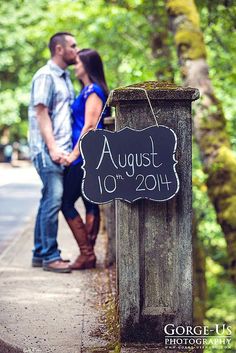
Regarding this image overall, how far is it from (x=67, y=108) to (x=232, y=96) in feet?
36.6

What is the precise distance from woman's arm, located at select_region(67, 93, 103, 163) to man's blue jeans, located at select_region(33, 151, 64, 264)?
218 mm

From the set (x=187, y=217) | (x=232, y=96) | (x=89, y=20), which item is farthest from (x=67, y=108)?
(x=89, y=20)

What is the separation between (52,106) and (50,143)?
43 cm

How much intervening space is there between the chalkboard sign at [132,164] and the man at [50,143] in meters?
2.39

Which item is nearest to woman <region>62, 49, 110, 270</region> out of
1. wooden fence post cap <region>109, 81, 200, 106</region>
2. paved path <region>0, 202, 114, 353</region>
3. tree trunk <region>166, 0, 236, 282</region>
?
paved path <region>0, 202, 114, 353</region>

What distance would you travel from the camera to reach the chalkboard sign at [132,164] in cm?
473

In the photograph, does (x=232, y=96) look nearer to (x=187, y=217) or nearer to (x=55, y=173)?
(x=55, y=173)

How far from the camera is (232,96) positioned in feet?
59.3

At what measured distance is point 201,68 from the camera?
10.6 meters

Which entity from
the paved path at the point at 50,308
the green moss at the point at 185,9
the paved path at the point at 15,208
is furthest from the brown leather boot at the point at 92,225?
the green moss at the point at 185,9

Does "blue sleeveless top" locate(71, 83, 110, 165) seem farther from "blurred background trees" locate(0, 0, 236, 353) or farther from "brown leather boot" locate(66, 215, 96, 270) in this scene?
"blurred background trees" locate(0, 0, 236, 353)

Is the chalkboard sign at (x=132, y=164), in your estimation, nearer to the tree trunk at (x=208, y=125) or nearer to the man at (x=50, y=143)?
the man at (x=50, y=143)

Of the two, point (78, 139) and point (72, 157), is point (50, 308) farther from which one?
point (78, 139)

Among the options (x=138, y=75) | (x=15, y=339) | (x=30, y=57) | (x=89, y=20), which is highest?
(x=30, y=57)
